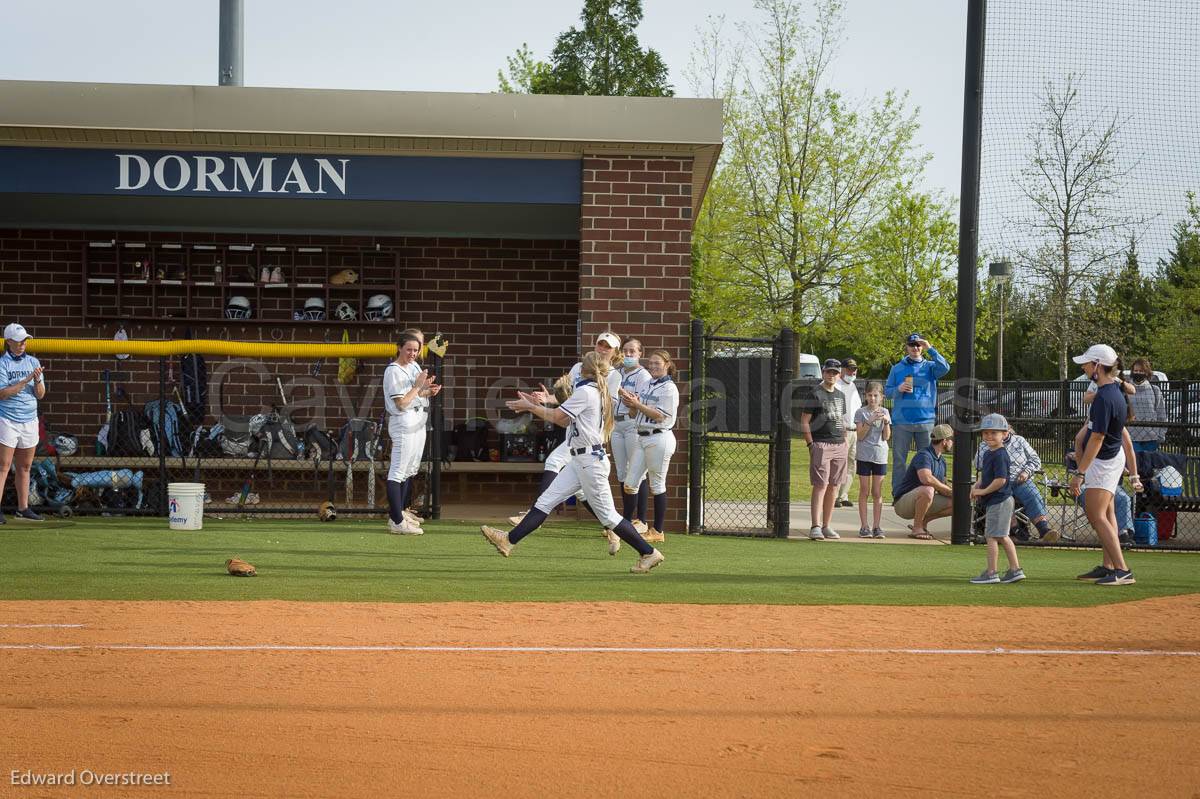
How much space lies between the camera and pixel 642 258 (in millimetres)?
13711

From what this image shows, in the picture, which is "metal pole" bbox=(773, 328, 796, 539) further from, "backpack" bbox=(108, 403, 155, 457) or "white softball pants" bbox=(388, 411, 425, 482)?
"backpack" bbox=(108, 403, 155, 457)

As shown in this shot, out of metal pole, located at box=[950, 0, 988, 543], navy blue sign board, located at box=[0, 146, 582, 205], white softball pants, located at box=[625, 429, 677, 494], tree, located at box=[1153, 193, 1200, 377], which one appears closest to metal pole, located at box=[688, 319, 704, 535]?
white softball pants, located at box=[625, 429, 677, 494]

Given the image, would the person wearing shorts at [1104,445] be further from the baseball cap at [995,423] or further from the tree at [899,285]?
the tree at [899,285]

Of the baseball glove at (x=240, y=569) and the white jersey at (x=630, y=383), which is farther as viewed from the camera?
the white jersey at (x=630, y=383)

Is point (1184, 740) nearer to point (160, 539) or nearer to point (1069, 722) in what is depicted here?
point (1069, 722)

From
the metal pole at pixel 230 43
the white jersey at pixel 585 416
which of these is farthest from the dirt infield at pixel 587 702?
the metal pole at pixel 230 43

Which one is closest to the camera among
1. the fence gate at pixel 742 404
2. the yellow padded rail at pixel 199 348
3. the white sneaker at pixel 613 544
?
the white sneaker at pixel 613 544

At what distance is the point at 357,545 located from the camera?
448 inches

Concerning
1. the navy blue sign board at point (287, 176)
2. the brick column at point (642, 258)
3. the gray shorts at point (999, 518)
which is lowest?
the gray shorts at point (999, 518)

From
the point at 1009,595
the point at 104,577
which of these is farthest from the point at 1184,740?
the point at 104,577

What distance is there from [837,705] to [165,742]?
2984 millimetres

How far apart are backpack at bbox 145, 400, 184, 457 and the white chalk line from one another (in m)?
7.91

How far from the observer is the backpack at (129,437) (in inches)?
554

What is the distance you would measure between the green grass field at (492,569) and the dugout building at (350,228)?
102 inches
